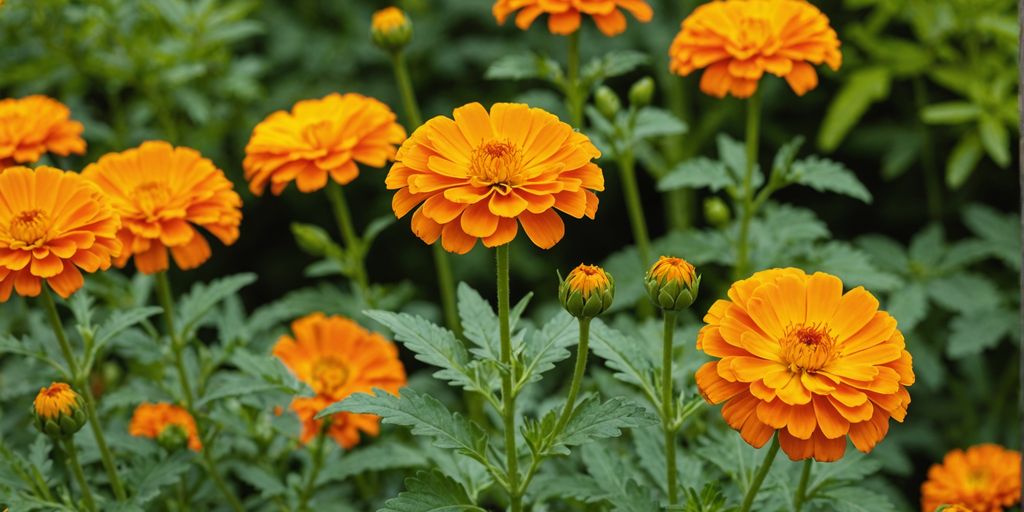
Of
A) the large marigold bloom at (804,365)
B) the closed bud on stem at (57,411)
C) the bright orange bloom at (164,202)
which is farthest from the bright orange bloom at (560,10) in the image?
the closed bud on stem at (57,411)

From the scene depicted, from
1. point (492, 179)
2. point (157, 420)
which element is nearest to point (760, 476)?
point (492, 179)

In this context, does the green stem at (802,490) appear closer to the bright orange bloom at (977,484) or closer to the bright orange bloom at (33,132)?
the bright orange bloom at (977,484)

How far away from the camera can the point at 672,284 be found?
1.37m

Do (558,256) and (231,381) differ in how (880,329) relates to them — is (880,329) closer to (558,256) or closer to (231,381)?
(231,381)

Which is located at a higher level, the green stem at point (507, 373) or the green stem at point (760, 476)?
the green stem at point (507, 373)

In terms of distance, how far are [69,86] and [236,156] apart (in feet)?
1.70

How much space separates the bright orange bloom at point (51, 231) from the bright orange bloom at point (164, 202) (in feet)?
0.43

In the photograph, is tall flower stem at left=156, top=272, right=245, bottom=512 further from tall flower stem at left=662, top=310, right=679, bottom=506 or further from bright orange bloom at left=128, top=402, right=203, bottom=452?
tall flower stem at left=662, top=310, right=679, bottom=506

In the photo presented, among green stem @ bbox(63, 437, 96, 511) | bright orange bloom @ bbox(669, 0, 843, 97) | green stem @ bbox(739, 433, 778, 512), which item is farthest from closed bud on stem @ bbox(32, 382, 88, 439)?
bright orange bloom @ bbox(669, 0, 843, 97)

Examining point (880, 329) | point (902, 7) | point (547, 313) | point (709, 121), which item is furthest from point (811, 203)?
point (880, 329)

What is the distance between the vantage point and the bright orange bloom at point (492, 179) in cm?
134

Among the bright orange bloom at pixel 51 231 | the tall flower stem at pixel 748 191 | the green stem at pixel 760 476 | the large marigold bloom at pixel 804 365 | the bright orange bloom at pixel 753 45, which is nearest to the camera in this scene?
the large marigold bloom at pixel 804 365

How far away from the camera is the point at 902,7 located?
8.79 feet

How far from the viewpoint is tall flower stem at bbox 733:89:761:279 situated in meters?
1.94
